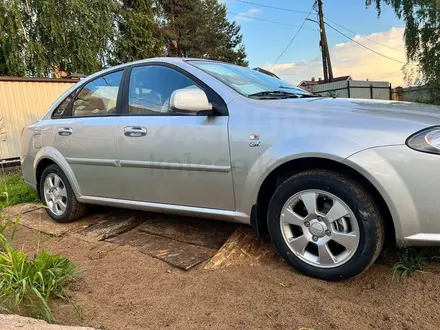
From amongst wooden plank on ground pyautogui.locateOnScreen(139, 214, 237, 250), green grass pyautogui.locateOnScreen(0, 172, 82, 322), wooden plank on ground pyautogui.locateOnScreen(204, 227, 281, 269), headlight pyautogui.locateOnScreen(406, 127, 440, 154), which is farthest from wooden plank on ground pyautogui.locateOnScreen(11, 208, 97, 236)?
headlight pyautogui.locateOnScreen(406, 127, 440, 154)

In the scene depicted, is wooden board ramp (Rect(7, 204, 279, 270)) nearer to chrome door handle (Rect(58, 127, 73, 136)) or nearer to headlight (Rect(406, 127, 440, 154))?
chrome door handle (Rect(58, 127, 73, 136))

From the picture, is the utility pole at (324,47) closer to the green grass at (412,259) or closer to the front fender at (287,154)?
the green grass at (412,259)

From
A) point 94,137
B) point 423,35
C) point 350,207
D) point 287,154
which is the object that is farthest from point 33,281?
point 423,35

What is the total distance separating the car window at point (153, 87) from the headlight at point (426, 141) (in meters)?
1.69

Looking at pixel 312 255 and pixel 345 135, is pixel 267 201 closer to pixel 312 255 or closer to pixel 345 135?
pixel 312 255

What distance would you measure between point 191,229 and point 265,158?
138cm

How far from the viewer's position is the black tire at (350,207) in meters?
2.26

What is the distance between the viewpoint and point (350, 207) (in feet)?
7.55

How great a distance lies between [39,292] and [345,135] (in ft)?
6.96

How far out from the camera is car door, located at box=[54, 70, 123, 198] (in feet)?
11.3

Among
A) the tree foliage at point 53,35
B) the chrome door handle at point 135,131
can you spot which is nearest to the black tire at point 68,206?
the chrome door handle at point 135,131

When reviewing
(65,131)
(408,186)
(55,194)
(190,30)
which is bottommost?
(55,194)

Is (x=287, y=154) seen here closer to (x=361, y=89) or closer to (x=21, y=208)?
(x=21, y=208)

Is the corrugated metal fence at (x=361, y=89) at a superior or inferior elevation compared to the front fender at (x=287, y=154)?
superior
